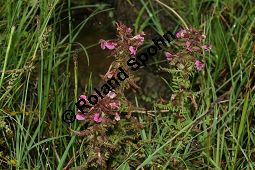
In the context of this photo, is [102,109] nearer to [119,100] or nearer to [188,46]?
[119,100]

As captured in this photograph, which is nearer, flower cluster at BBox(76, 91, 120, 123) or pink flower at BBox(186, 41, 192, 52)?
flower cluster at BBox(76, 91, 120, 123)

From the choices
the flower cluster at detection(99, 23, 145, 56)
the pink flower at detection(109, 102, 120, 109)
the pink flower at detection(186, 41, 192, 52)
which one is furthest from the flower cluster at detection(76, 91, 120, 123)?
the pink flower at detection(186, 41, 192, 52)

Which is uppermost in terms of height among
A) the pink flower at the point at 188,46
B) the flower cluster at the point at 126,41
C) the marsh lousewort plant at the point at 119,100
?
the flower cluster at the point at 126,41

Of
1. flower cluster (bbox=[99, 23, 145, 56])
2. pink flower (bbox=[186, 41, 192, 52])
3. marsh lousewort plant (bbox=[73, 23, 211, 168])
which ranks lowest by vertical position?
marsh lousewort plant (bbox=[73, 23, 211, 168])

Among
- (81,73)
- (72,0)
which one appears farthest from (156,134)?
(72,0)

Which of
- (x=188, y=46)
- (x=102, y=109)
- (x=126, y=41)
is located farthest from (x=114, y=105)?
(x=188, y=46)

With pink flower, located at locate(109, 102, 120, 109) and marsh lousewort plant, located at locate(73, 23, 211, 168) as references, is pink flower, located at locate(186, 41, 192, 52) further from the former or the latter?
pink flower, located at locate(109, 102, 120, 109)

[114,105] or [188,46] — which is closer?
[114,105]

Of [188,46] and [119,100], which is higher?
[188,46]

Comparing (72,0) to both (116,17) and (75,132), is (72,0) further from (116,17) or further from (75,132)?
(75,132)

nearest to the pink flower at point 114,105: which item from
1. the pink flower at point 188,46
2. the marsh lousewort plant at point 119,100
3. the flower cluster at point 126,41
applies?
the marsh lousewort plant at point 119,100

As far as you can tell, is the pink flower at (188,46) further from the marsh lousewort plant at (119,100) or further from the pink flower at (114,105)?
the pink flower at (114,105)

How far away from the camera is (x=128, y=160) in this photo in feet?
7.60

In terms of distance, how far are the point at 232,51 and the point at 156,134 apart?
71 cm
